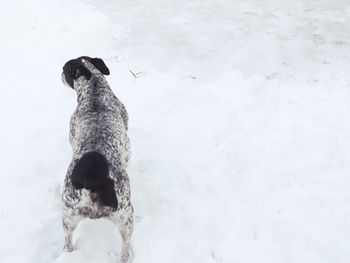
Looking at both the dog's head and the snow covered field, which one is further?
the dog's head

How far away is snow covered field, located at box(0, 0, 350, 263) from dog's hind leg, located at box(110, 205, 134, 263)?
151 mm

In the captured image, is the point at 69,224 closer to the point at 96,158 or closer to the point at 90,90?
the point at 96,158

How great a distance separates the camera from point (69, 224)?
3.74 meters

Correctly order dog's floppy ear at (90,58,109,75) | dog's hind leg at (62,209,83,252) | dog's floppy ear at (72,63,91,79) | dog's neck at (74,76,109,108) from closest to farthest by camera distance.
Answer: dog's hind leg at (62,209,83,252) → dog's neck at (74,76,109,108) → dog's floppy ear at (72,63,91,79) → dog's floppy ear at (90,58,109,75)

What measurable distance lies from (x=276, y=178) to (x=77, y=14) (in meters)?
6.68

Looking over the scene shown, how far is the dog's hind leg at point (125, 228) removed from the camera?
368cm

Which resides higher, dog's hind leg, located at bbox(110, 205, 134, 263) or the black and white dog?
the black and white dog

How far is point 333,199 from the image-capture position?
479cm

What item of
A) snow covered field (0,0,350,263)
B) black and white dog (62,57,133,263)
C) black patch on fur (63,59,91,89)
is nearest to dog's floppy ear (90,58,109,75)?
black and white dog (62,57,133,263)

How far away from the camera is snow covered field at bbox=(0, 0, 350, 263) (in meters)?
4.37

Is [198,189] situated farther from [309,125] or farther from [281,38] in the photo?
[281,38]

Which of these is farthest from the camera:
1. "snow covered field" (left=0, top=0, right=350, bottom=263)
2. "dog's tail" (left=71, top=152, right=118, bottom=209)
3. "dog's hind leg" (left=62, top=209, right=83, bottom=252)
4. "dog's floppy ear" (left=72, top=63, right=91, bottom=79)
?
"dog's floppy ear" (left=72, top=63, right=91, bottom=79)

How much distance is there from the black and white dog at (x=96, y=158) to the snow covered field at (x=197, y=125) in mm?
806

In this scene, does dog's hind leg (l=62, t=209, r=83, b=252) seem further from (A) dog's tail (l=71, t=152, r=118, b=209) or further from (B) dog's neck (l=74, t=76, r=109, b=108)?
(B) dog's neck (l=74, t=76, r=109, b=108)
